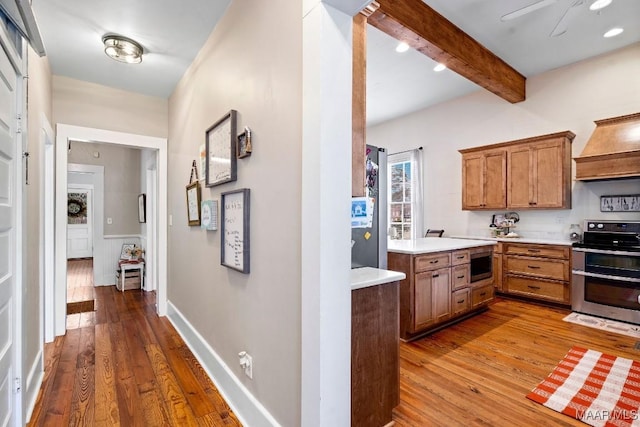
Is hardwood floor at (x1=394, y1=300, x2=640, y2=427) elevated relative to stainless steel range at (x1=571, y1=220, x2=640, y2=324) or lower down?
lower down

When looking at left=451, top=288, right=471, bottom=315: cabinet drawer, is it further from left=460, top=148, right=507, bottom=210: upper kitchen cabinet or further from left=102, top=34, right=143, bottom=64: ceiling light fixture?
left=102, top=34, right=143, bottom=64: ceiling light fixture

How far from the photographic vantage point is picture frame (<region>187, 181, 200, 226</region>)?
2.62m

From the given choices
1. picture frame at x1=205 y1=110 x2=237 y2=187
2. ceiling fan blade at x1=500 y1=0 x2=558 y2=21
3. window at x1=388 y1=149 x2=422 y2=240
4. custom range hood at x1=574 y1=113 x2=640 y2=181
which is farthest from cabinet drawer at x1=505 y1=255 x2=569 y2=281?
picture frame at x1=205 y1=110 x2=237 y2=187

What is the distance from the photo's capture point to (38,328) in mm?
2328

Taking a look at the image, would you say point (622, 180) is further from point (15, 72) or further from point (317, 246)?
point (15, 72)

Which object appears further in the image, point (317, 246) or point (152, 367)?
point (152, 367)

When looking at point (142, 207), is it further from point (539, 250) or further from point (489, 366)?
point (539, 250)

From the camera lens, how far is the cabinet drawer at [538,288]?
12.2 feet

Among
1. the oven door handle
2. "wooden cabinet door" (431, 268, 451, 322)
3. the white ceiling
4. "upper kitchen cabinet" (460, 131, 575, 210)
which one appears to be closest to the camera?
the white ceiling

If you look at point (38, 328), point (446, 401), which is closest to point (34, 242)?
point (38, 328)

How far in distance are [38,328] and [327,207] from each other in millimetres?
2679

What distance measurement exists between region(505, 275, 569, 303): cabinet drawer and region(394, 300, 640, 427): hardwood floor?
24 centimetres

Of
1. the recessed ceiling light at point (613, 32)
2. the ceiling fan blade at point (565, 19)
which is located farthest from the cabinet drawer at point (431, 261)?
the recessed ceiling light at point (613, 32)

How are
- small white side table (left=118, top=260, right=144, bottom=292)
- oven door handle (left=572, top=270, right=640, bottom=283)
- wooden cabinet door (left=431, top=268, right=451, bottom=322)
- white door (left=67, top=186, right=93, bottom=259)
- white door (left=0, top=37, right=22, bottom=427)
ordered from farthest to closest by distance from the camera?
white door (left=67, top=186, right=93, bottom=259)
small white side table (left=118, top=260, right=144, bottom=292)
oven door handle (left=572, top=270, right=640, bottom=283)
wooden cabinet door (left=431, top=268, right=451, bottom=322)
white door (left=0, top=37, right=22, bottom=427)
